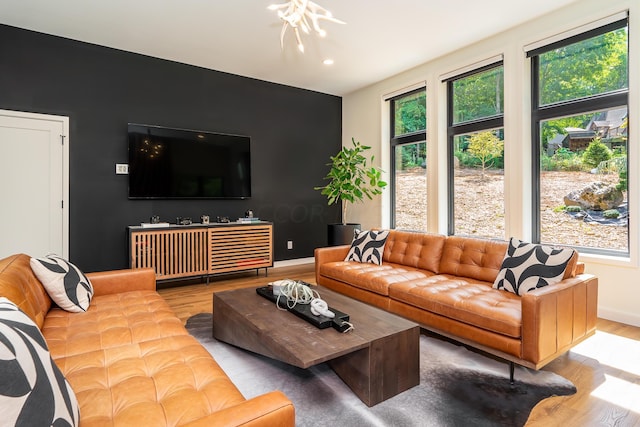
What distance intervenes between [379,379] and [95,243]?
149 inches

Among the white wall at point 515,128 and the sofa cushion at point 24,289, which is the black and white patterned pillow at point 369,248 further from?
the sofa cushion at point 24,289

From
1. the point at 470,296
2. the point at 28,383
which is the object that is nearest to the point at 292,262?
the point at 470,296

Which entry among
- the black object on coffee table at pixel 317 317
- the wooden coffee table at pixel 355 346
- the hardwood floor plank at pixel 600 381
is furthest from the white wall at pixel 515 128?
the black object on coffee table at pixel 317 317

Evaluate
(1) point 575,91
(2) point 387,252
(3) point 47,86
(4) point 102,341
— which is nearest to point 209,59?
(3) point 47,86

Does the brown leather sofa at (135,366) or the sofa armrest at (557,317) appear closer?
the brown leather sofa at (135,366)

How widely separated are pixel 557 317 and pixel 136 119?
473 cm

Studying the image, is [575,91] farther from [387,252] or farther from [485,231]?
[387,252]

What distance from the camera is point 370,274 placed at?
3219mm

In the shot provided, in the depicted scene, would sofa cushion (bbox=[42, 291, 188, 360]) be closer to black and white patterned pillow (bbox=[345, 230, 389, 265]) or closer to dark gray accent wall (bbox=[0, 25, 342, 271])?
black and white patterned pillow (bbox=[345, 230, 389, 265])

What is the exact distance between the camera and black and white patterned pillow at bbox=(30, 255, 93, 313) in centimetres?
208

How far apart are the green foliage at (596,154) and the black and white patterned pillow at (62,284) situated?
4321 millimetres

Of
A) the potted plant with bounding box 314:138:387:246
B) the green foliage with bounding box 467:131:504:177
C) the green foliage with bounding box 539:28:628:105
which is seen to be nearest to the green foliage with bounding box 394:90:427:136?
the potted plant with bounding box 314:138:387:246

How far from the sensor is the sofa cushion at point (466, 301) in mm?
2131

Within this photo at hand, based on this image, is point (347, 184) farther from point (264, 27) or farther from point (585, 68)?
point (585, 68)
